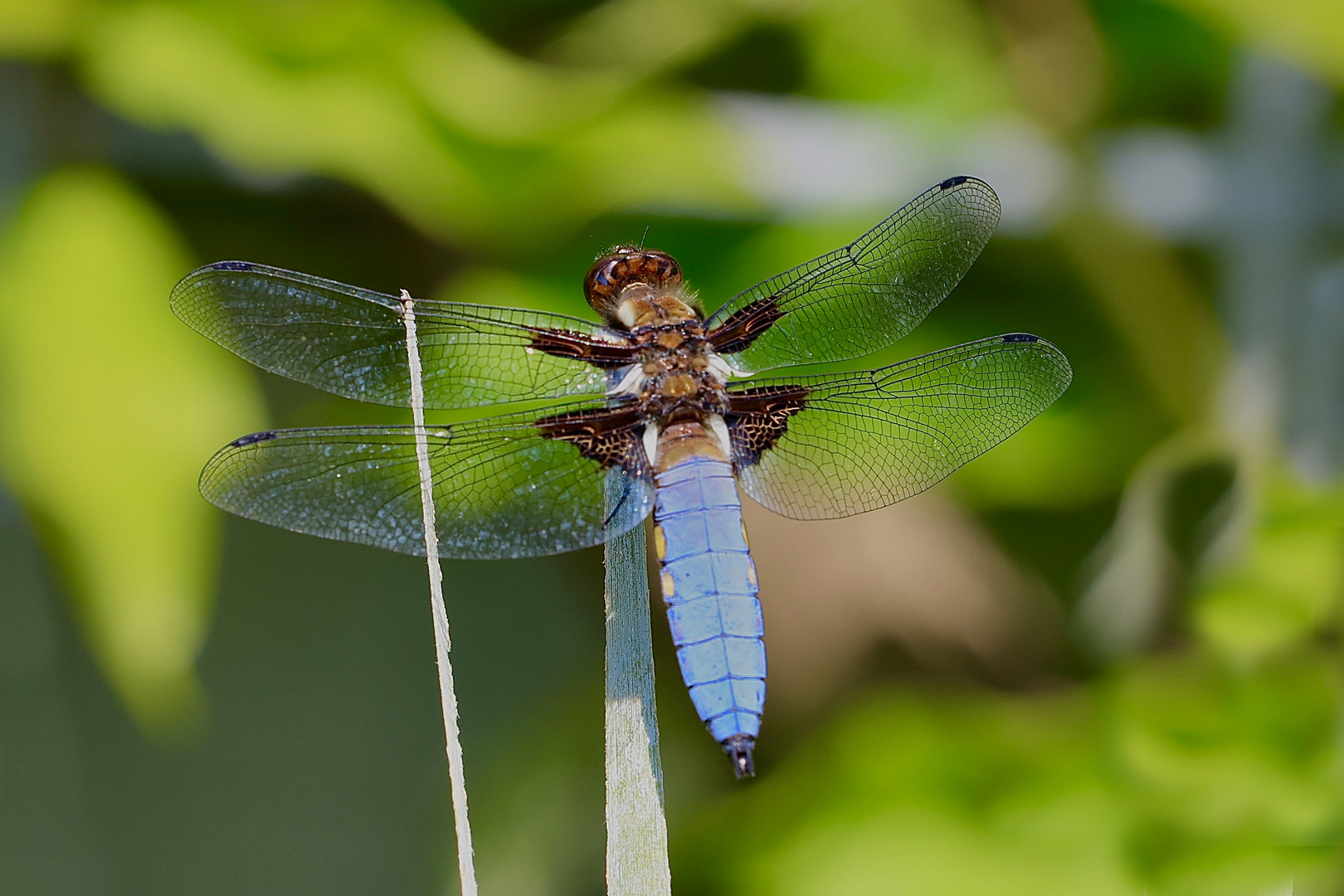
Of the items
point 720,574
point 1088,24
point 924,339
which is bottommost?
point 720,574

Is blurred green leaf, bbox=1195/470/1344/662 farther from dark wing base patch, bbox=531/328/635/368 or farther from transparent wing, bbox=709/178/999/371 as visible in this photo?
dark wing base patch, bbox=531/328/635/368

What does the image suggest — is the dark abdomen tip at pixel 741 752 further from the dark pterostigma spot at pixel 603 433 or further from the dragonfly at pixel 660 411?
the dark pterostigma spot at pixel 603 433

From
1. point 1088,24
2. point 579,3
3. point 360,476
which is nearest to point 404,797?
point 360,476

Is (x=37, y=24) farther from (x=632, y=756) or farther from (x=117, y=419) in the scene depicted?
(x=632, y=756)

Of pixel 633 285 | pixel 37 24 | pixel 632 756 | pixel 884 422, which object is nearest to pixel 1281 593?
pixel 884 422

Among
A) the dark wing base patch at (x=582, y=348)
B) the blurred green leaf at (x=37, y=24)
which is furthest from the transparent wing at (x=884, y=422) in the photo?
the blurred green leaf at (x=37, y=24)

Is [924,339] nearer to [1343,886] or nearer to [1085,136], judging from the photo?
[1085,136]

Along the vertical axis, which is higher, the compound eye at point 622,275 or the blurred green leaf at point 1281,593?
the compound eye at point 622,275
